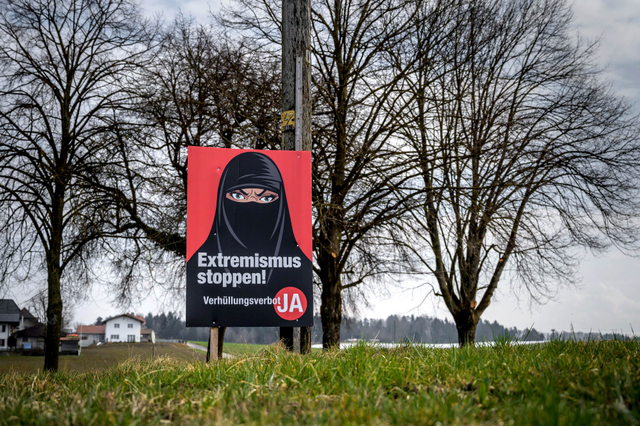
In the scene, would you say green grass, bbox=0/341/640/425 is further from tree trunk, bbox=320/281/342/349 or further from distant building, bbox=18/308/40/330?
distant building, bbox=18/308/40/330

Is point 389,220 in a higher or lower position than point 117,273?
higher

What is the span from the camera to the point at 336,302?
1182cm

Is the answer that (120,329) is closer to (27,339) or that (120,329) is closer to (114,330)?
(114,330)

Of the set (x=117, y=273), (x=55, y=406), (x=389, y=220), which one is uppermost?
(x=389, y=220)

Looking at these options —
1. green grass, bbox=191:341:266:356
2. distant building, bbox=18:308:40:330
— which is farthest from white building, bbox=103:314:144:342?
green grass, bbox=191:341:266:356

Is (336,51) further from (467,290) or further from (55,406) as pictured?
(55,406)

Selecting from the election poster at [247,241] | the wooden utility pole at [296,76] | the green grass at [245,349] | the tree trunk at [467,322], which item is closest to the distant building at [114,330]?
the tree trunk at [467,322]

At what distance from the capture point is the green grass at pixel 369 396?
7.16 ft

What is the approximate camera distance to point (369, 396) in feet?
8.50

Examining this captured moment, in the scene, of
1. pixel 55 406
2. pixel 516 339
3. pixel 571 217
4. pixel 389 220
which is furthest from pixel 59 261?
pixel 571 217

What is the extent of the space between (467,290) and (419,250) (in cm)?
268

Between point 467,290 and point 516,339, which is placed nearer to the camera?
point 516,339

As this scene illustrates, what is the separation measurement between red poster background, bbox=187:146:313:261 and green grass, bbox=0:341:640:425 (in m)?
1.89

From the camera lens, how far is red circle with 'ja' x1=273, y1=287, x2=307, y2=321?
214 inches
